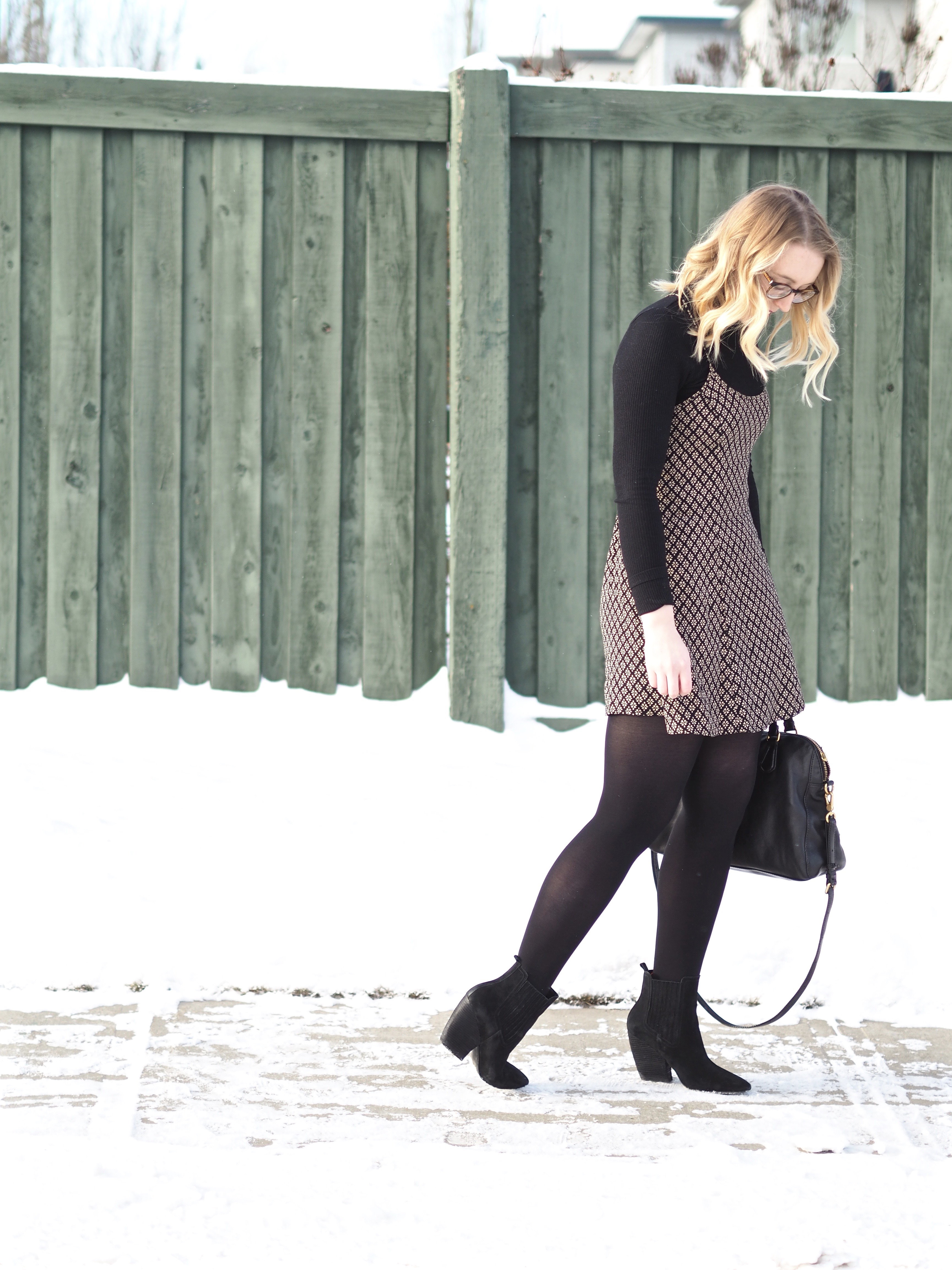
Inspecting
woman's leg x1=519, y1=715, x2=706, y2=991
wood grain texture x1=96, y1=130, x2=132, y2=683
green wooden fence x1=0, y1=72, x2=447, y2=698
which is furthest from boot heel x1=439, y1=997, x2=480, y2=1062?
wood grain texture x1=96, y1=130, x2=132, y2=683

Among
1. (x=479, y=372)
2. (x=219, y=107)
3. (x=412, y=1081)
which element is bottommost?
(x=412, y=1081)

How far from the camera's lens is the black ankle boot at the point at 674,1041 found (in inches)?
96.0

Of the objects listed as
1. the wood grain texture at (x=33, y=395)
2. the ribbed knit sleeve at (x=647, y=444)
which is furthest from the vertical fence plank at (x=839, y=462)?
the wood grain texture at (x=33, y=395)

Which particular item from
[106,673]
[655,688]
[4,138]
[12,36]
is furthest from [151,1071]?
[12,36]

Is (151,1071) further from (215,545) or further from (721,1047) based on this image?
(215,545)

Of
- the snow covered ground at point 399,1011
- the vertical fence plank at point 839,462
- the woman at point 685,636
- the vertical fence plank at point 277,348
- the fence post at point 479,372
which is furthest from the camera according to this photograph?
the vertical fence plank at point 839,462

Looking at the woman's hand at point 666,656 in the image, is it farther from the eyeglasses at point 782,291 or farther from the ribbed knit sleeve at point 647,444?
the eyeglasses at point 782,291

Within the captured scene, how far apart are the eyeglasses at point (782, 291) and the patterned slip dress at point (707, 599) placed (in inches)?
6.6

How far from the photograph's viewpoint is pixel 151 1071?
2.47 m

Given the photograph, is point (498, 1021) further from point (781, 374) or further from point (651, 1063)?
point (781, 374)

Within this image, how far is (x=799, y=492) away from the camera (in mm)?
3971

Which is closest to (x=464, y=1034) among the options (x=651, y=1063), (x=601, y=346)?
(x=651, y=1063)

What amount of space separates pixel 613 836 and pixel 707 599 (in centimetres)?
44

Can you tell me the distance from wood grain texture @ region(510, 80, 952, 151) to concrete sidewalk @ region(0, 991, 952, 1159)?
7.92 feet
